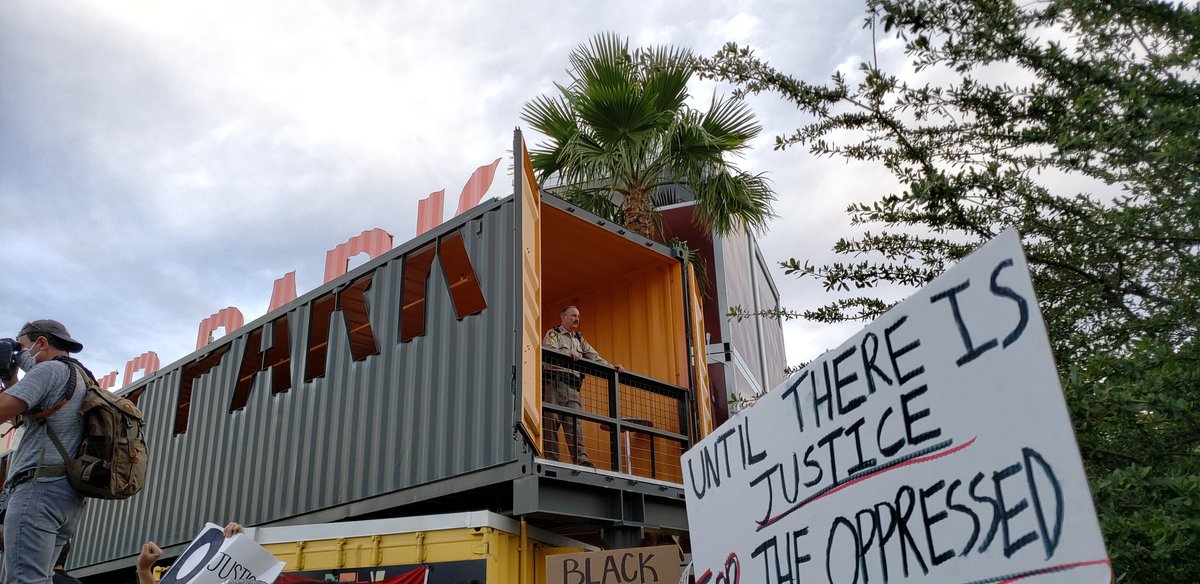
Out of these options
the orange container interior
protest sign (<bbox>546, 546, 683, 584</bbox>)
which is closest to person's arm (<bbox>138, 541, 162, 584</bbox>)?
protest sign (<bbox>546, 546, 683, 584</bbox>)

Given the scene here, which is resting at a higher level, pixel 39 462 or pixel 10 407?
pixel 10 407

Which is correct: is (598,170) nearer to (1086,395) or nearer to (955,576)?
(1086,395)

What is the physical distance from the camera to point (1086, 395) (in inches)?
116

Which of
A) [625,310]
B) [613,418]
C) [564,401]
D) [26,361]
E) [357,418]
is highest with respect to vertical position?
[625,310]

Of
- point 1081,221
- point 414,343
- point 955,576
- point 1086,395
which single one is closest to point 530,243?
point 414,343

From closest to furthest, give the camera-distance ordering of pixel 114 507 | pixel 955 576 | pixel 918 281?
pixel 955 576 < pixel 918 281 < pixel 114 507

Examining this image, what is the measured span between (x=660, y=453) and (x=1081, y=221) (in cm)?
526

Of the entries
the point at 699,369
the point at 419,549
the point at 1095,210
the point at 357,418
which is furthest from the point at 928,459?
the point at 357,418

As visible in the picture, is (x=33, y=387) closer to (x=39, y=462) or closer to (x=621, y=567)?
(x=39, y=462)

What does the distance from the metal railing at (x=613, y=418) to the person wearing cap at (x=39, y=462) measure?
3.94 m

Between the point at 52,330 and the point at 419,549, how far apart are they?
3.43m

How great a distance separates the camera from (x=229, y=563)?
14.0 ft

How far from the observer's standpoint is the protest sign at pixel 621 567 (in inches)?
210

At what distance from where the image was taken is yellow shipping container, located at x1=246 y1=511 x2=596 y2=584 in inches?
254
